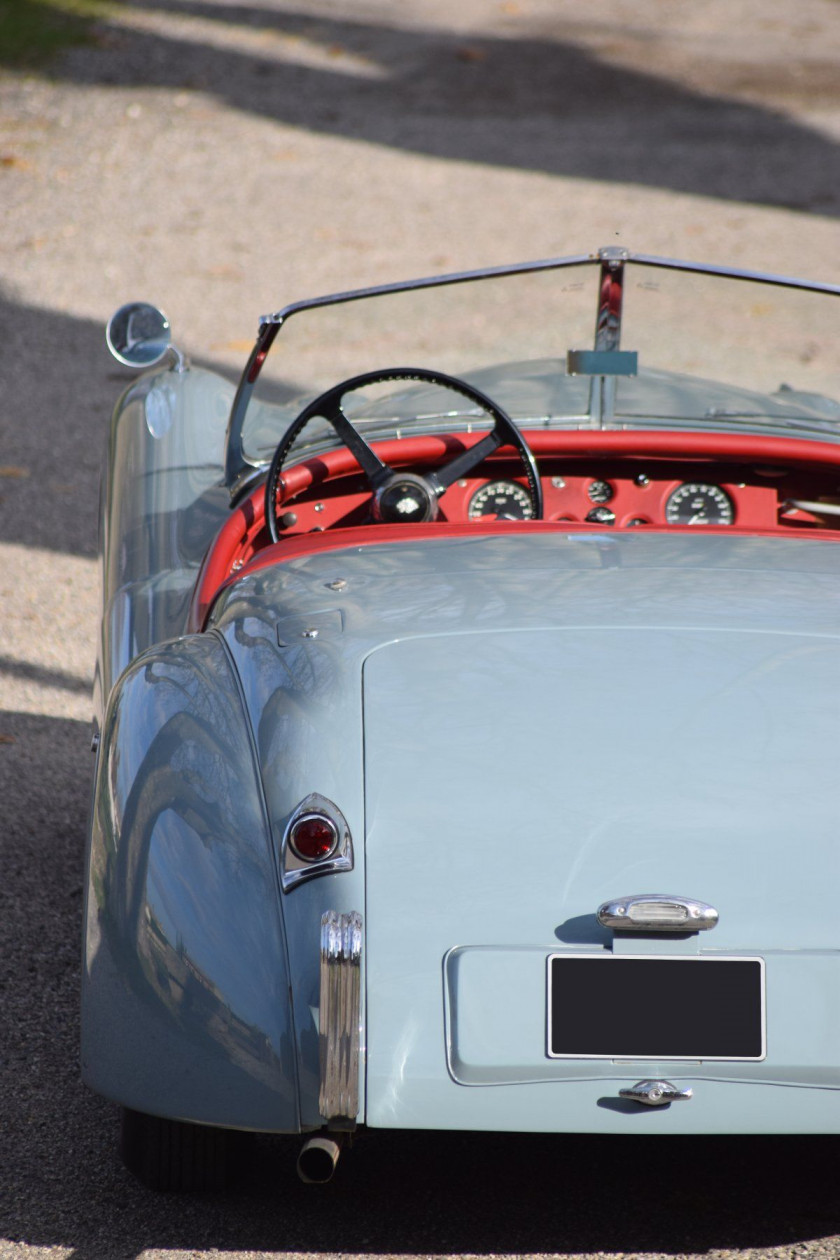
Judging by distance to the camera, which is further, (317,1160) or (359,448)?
(359,448)

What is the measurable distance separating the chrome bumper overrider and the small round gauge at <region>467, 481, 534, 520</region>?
156cm

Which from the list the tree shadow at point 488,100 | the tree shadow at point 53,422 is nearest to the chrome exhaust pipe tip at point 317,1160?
the tree shadow at point 53,422

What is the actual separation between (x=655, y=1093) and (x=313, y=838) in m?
0.58

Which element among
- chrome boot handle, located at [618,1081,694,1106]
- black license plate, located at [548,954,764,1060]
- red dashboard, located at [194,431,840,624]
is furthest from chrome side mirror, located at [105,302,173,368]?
chrome boot handle, located at [618,1081,694,1106]

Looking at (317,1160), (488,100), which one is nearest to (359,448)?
(317,1160)

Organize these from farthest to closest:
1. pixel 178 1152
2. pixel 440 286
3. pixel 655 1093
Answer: pixel 440 286 → pixel 178 1152 → pixel 655 1093

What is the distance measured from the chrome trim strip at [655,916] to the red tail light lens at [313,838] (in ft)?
1.28

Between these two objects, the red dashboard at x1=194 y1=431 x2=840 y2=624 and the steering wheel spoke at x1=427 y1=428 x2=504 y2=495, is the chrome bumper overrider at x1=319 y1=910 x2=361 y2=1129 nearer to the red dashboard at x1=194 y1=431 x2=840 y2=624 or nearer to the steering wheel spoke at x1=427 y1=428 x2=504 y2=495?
the red dashboard at x1=194 y1=431 x2=840 y2=624

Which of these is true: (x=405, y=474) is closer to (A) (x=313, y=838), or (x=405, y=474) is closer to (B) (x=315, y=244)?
(A) (x=313, y=838)

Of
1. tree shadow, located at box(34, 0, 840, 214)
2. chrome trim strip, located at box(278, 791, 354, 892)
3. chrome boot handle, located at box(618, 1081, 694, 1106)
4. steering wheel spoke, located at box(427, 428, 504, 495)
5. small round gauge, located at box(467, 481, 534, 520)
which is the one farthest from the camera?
tree shadow, located at box(34, 0, 840, 214)

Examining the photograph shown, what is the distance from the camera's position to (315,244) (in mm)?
9898

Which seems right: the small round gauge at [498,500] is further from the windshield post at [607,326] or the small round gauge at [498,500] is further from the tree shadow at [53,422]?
the tree shadow at [53,422]

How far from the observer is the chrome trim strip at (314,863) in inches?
86.0

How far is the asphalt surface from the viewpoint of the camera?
8.30 ft
